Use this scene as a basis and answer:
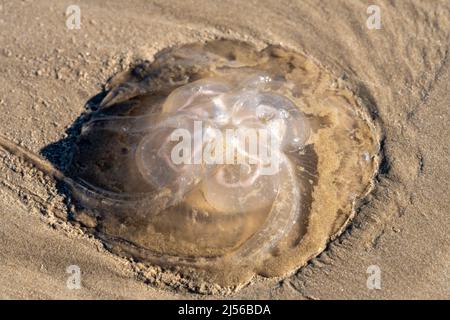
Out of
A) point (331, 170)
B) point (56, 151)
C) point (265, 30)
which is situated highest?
point (265, 30)

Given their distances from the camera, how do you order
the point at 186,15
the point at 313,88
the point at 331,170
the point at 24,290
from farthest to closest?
the point at 186,15 → the point at 313,88 → the point at 331,170 → the point at 24,290

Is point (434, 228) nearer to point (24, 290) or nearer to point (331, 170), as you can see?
point (331, 170)

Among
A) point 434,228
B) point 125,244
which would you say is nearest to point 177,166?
point 125,244

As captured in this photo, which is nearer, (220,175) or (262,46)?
(220,175)
